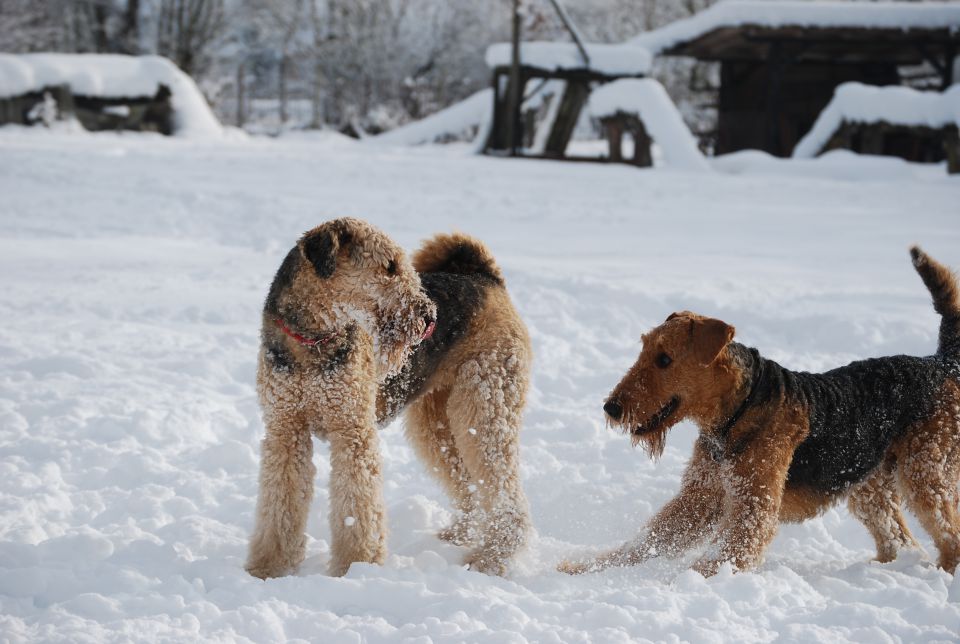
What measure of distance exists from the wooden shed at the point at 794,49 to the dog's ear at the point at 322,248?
51.9ft

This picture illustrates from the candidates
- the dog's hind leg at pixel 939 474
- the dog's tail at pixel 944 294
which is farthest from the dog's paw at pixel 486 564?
the dog's tail at pixel 944 294

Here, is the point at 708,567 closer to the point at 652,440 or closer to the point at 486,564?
the point at 652,440

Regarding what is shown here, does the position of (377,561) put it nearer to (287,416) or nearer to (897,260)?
(287,416)

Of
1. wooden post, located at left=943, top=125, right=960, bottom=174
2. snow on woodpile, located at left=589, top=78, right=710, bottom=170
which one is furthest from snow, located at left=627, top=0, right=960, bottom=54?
wooden post, located at left=943, top=125, right=960, bottom=174

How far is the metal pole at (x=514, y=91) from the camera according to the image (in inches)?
650

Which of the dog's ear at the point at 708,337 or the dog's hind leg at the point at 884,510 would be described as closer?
the dog's ear at the point at 708,337

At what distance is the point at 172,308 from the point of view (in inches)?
279

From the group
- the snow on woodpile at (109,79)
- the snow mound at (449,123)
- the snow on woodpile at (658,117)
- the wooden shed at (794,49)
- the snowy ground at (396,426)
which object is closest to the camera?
the snowy ground at (396,426)

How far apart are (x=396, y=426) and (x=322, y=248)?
2404mm

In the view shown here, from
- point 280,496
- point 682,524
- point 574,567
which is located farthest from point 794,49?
point 280,496

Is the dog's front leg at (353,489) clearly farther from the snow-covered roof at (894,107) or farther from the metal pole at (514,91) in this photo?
the snow-covered roof at (894,107)

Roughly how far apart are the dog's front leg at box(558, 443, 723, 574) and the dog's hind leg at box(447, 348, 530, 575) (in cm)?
29

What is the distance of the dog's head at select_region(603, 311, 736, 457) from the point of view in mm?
3469

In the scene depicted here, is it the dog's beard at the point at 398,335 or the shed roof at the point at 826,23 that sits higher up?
the shed roof at the point at 826,23
